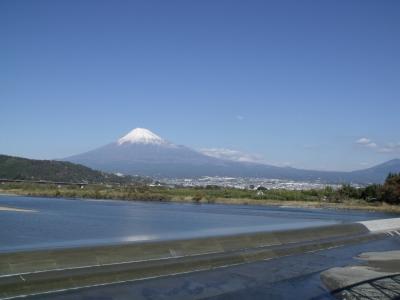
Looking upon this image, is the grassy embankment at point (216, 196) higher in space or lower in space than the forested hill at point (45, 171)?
lower

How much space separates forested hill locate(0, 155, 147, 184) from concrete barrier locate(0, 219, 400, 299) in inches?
4170

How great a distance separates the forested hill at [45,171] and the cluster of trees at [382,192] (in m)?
61.8

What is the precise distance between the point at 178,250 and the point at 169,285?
3.35 meters

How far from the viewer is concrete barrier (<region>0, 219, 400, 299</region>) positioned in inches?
486

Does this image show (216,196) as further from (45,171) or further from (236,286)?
(236,286)

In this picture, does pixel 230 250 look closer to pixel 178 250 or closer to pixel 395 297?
pixel 178 250

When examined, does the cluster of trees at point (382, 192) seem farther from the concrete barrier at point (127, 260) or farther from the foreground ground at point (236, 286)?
the foreground ground at point (236, 286)

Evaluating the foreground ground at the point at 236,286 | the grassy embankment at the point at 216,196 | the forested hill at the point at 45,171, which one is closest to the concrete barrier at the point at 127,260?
the foreground ground at the point at 236,286

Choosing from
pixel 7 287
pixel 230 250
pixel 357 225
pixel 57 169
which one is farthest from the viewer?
pixel 57 169

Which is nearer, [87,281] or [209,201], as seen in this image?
[87,281]

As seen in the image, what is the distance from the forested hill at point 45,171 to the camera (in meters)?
126

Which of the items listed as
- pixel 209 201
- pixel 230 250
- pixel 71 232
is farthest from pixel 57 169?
pixel 230 250

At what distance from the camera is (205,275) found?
15188 mm

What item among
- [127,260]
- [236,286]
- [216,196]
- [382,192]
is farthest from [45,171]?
[236,286]
